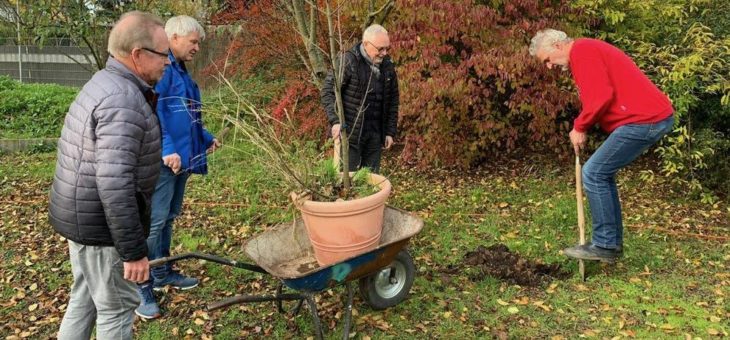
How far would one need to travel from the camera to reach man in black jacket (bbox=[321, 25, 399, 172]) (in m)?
4.02

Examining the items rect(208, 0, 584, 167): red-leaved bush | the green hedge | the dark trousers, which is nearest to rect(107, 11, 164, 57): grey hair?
the dark trousers

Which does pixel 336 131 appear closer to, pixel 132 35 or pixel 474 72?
pixel 132 35

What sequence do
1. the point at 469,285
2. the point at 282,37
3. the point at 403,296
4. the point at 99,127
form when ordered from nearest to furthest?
the point at 99,127 < the point at 403,296 < the point at 469,285 < the point at 282,37

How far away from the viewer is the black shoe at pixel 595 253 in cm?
390

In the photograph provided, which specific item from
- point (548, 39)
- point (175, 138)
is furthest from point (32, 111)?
point (548, 39)

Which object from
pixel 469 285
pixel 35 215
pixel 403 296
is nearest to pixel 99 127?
pixel 403 296

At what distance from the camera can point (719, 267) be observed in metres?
4.15

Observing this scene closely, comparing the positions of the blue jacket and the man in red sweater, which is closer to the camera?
the blue jacket

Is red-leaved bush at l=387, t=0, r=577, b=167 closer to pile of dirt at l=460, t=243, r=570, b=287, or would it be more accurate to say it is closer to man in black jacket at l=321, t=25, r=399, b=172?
man in black jacket at l=321, t=25, r=399, b=172

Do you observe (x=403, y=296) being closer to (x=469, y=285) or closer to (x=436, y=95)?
(x=469, y=285)

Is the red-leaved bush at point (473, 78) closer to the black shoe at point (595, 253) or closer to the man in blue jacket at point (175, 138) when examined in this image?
the black shoe at point (595, 253)

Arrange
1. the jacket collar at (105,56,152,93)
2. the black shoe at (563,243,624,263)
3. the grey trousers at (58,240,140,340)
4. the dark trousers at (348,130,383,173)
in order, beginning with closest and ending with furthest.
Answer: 1. the jacket collar at (105,56,152,93)
2. the grey trousers at (58,240,140,340)
3. the black shoe at (563,243,624,263)
4. the dark trousers at (348,130,383,173)

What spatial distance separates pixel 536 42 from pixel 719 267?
2.11m

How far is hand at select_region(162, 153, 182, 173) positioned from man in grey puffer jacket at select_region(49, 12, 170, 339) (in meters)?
0.83
